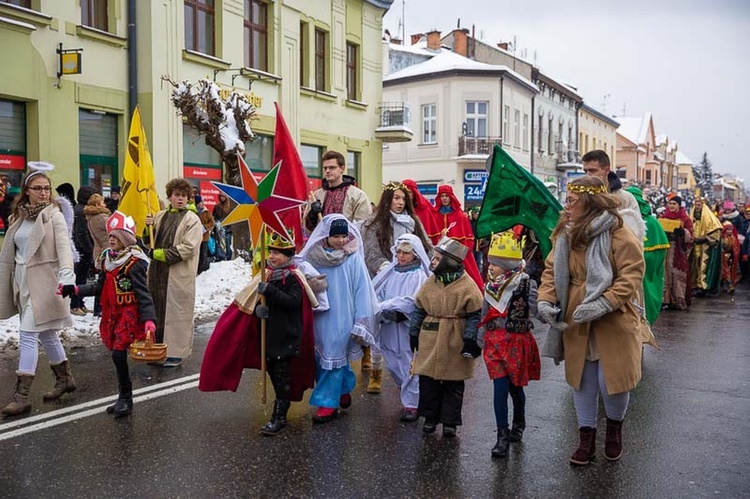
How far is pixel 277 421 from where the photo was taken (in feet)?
18.5

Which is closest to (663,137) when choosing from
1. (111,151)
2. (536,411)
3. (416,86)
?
(416,86)

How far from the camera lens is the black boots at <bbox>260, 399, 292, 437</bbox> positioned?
18.2ft

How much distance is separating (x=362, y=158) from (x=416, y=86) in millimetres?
14714

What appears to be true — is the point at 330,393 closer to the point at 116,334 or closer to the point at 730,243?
the point at 116,334

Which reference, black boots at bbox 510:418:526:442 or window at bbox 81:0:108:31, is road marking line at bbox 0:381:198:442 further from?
window at bbox 81:0:108:31

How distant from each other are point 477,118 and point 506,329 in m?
34.5

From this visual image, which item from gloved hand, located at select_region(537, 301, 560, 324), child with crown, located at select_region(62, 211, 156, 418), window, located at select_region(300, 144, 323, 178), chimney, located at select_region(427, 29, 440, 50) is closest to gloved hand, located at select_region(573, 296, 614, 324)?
gloved hand, located at select_region(537, 301, 560, 324)

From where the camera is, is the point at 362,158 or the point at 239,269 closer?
the point at 239,269

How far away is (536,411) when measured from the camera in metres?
6.34

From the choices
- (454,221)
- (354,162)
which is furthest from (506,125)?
(454,221)

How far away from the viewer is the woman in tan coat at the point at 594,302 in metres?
4.80

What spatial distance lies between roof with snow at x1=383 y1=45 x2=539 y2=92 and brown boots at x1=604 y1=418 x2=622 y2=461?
34.2m

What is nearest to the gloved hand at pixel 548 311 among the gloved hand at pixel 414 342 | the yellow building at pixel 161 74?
the gloved hand at pixel 414 342

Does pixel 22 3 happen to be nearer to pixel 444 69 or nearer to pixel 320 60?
pixel 320 60
